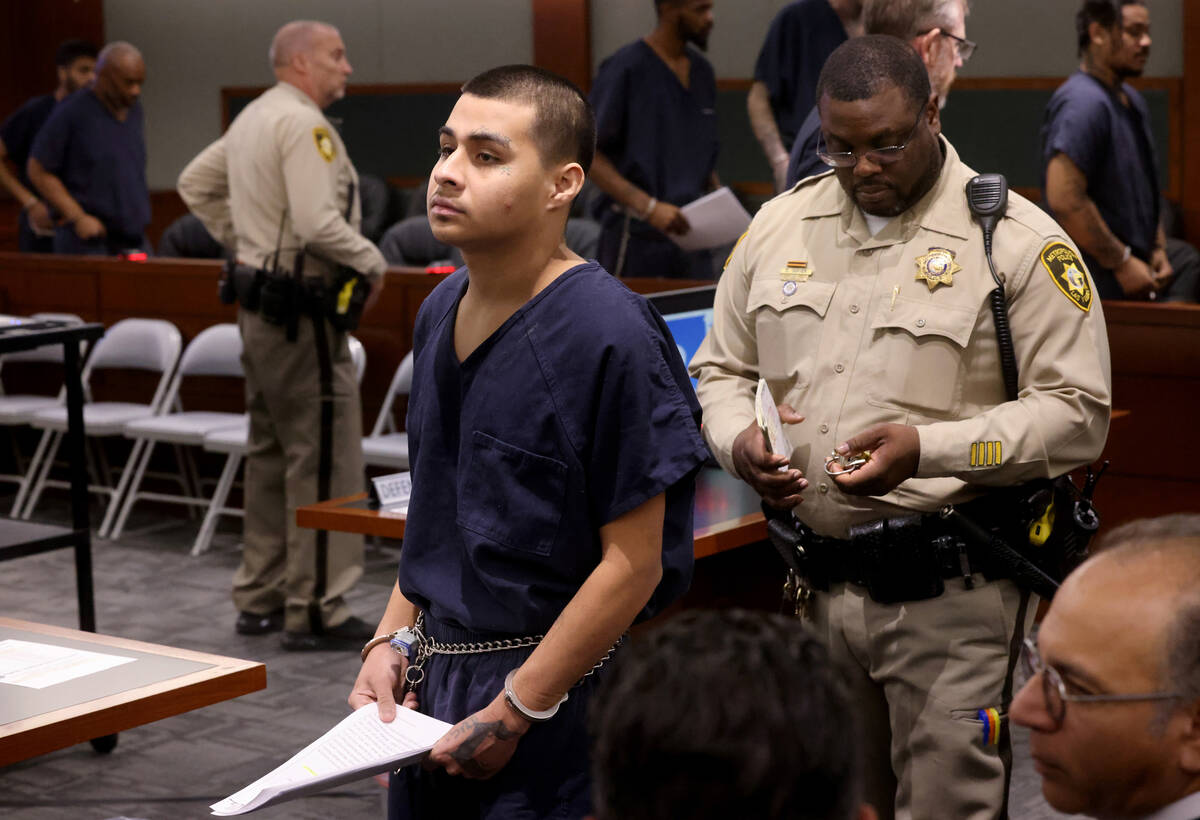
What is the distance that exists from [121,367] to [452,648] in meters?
5.18

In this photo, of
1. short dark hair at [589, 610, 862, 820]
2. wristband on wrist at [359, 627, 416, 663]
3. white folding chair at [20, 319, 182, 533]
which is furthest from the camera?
white folding chair at [20, 319, 182, 533]

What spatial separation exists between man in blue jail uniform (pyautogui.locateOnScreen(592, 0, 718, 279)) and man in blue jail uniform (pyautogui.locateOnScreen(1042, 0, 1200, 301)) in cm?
127

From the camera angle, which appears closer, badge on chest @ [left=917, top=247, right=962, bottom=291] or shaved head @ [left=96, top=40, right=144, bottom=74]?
badge on chest @ [left=917, top=247, right=962, bottom=291]

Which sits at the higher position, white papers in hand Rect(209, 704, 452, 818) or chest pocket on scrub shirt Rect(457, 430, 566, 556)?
chest pocket on scrub shirt Rect(457, 430, 566, 556)

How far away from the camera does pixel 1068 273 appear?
2.44 meters

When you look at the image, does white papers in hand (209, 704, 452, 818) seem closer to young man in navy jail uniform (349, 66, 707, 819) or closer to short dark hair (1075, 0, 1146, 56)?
young man in navy jail uniform (349, 66, 707, 819)

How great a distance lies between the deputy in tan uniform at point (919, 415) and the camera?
2.40 metres

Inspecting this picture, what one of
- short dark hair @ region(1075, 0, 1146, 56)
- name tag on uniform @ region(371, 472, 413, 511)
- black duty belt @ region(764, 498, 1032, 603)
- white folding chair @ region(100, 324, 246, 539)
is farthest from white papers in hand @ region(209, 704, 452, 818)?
white folding chair @ region(100, 324, 246, 539)

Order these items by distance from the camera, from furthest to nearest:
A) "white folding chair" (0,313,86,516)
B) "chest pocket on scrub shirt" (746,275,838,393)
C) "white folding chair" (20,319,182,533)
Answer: "white folding chair" (0,313,86,516) < "white folding chair" (20,319,182,533) < "chest pocket on scrub shirt" (746,275,838,393)

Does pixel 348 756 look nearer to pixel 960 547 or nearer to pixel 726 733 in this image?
pixel 726 733

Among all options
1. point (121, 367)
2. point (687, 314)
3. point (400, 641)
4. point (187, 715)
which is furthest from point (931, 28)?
point (121, 367)

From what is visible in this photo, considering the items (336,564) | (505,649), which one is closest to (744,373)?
(505,649)

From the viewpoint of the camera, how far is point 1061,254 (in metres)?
2.45

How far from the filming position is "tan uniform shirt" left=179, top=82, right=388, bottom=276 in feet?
15.7
